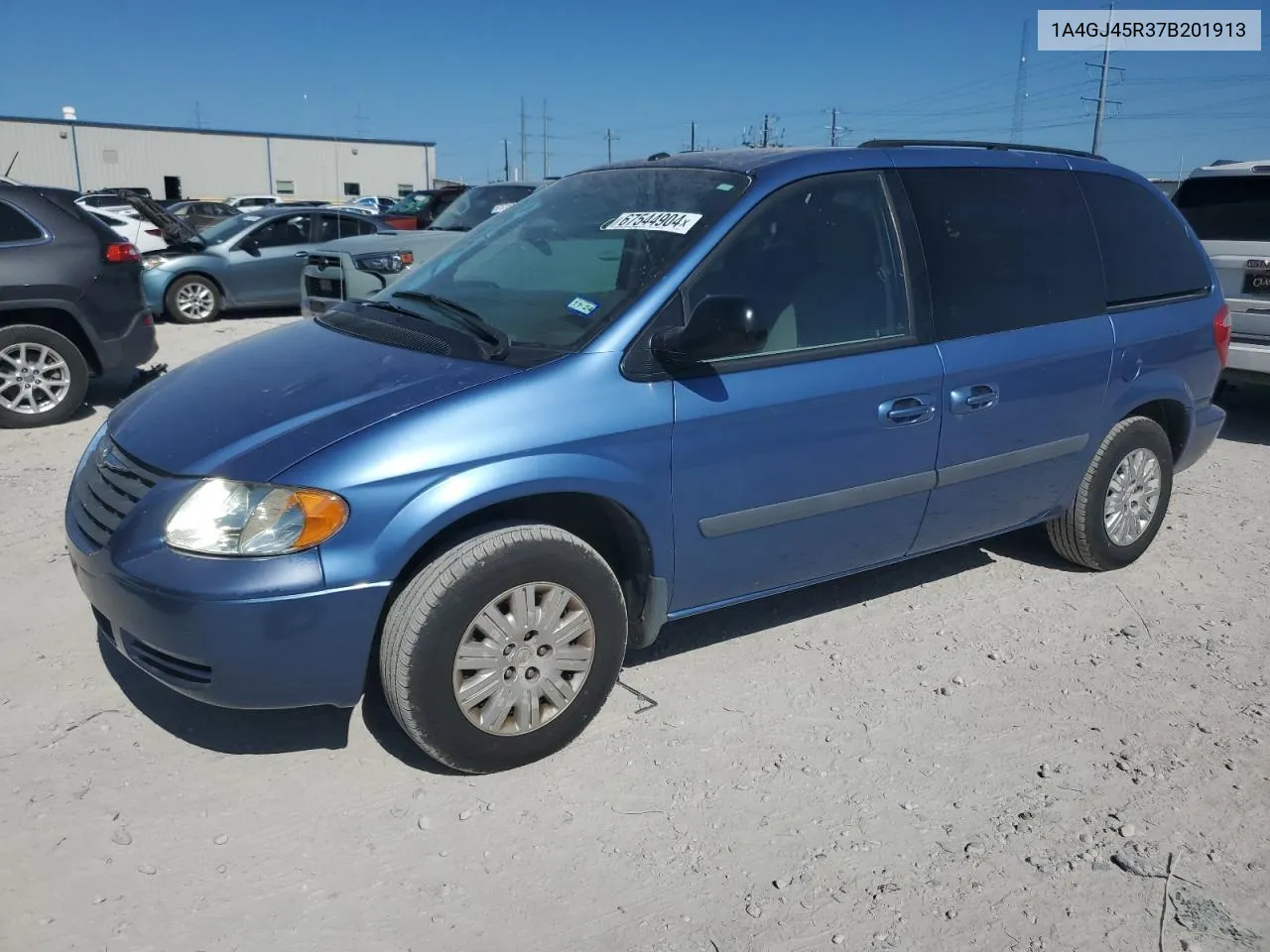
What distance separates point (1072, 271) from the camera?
169 inches

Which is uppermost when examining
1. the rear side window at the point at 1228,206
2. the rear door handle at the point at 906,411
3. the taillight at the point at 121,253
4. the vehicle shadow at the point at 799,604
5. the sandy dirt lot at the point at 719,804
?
the rear side window at the point at 1228,206

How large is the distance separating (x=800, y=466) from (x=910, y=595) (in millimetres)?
1394

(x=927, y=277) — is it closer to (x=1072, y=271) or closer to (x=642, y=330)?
(x=1072, y=271)

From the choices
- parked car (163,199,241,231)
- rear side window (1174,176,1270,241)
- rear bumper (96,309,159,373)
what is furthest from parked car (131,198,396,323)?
parked car (163,199,241,231)

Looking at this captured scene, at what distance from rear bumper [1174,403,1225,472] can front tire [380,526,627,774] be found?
10.9 feet

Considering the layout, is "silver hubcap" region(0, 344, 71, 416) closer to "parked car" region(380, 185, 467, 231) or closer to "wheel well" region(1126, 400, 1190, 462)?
"wheel well" region(1126, 400, 1190, 462)

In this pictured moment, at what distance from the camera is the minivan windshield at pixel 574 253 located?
3.32 meters

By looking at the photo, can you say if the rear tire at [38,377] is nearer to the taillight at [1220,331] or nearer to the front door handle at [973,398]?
the front door handle at [973,398]

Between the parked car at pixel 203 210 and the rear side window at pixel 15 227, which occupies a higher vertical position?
the parked car at pixel 203 210

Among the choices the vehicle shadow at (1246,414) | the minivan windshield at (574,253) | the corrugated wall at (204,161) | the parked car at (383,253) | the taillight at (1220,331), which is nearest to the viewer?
the minivan windshield at (574,253)

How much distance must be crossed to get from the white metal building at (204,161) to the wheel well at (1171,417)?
43.5m

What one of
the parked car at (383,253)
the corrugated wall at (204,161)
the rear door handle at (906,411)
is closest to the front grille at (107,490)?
the rear door handle at (906,411)

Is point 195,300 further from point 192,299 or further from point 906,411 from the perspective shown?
point 906,411

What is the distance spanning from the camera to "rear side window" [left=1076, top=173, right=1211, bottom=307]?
4477mm
